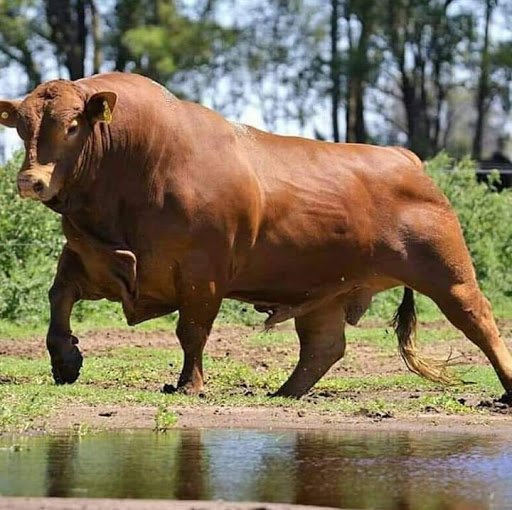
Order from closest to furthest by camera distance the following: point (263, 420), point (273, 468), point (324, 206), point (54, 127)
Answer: point (273, 468) < point (263, 420) < point (54, 127) < point (324, 206)

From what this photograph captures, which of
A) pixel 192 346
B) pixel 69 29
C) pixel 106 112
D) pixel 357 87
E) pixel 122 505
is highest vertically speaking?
pixel 69 29

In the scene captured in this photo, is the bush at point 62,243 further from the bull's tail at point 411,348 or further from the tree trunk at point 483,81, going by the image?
the tree trunk at point 483,81

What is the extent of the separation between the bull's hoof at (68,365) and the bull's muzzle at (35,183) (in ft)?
3.96

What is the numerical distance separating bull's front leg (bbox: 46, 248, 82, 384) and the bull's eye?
96 centimetres

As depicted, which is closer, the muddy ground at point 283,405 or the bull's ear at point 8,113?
the muddy ground at point 283,405

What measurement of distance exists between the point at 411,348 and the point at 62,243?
22.1 ft

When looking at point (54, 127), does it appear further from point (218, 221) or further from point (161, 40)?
point (161, 40)

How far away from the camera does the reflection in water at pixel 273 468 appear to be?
21.2 ft

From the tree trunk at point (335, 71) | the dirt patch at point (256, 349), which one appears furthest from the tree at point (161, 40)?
the dirt patch at point (256, 349)

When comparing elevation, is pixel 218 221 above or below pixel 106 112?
below

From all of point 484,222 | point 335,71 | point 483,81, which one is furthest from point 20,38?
point 484,222

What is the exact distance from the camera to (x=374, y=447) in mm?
8109

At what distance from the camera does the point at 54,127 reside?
9484 mm

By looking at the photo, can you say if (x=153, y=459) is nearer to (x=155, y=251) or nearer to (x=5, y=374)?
(x=155, y=251)
